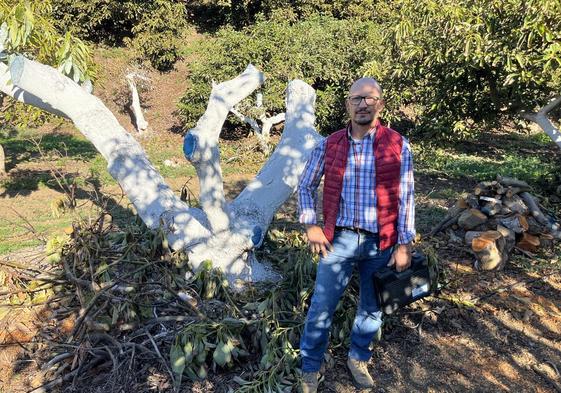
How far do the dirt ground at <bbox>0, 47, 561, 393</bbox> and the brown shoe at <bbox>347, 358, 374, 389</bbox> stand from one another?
0.06 metres

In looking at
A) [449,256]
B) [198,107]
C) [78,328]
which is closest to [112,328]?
[78,328]

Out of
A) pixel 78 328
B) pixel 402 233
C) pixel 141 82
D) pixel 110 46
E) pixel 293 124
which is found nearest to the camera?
pixel 402 233

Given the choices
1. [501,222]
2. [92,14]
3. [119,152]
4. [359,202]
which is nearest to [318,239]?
[359,202]

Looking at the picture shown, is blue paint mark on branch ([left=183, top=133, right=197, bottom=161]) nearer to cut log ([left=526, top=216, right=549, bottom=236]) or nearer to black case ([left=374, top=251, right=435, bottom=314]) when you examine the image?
black case ([left=374, top=251, right=435, bottom=314])

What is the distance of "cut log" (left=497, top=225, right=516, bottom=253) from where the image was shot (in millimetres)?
4921

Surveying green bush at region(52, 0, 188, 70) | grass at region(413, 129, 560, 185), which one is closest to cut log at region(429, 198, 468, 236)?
grass at region(413, 129, 560, 185)

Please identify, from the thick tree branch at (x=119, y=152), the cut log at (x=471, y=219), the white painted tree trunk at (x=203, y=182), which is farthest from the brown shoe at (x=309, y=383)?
the cut log at (x=471, y=219)

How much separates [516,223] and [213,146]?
10.8 feet

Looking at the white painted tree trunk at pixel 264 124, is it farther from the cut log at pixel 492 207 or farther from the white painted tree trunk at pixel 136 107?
the cut log at pixel 492 207

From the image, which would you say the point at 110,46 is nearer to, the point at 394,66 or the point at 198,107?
the point at 198,107

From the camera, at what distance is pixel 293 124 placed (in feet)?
14.4

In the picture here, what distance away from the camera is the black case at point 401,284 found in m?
2.79

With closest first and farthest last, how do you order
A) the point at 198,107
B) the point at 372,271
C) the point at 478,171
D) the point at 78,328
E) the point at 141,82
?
1. the point at 372,271
2. the point at 78,328
3. the point at 478,171
4. the point at 198,107
5. the point at 141,82

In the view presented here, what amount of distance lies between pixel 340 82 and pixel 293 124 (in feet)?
31.5
